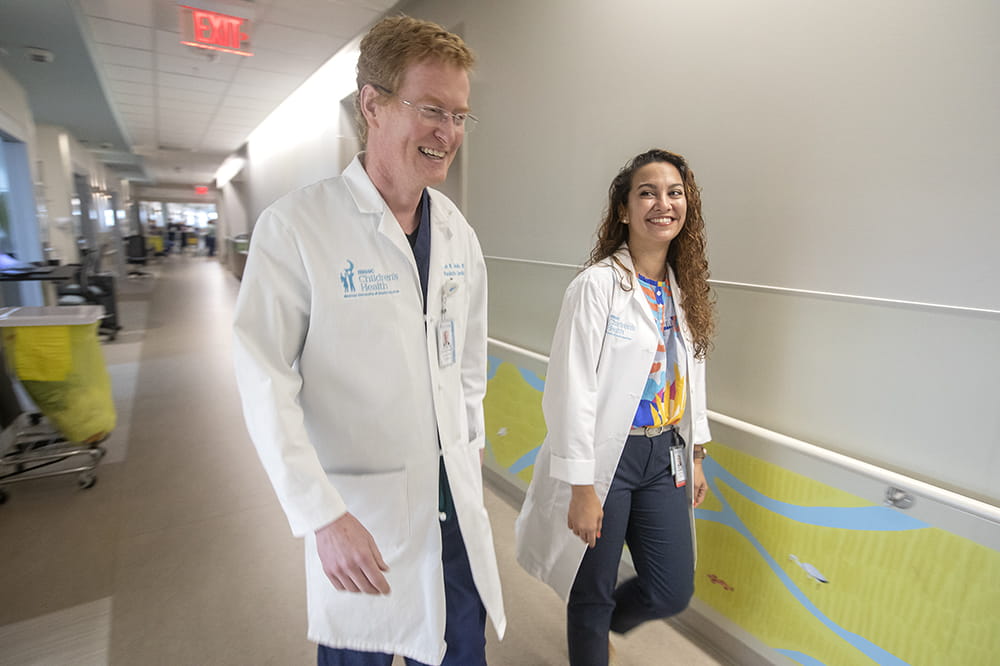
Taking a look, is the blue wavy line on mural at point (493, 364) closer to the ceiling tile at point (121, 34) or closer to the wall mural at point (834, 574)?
the wall mural at point (834, 574)

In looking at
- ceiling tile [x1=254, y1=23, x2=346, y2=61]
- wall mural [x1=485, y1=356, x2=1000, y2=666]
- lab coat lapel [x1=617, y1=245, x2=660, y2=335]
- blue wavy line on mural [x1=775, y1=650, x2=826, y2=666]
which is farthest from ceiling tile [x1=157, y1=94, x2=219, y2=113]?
blue wavy line on mural [x1=775, y1=650, x2=826, y2=666]

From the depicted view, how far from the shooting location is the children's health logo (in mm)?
1099

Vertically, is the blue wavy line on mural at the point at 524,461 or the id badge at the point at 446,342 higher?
the id badge at the point at 446,342

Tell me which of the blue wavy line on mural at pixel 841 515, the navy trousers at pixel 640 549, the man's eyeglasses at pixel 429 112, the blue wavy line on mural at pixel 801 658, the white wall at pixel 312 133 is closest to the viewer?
the man's eyeglasses at pixel 429 112

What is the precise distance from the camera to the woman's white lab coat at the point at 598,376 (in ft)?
4.82

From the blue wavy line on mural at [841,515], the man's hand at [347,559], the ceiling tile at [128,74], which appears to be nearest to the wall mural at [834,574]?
the blue wavy line on mural at [841,515]

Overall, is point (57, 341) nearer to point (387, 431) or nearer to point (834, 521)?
point (387, 431)

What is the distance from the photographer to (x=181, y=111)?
26.7 ft

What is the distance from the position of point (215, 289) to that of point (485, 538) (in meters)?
13.4

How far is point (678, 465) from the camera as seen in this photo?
5.28 ft

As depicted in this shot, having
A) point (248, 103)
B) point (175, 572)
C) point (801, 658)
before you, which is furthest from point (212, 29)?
point (801, 658)

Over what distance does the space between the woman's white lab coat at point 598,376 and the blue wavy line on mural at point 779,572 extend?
46cm

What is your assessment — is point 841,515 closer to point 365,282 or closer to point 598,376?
point 598,376

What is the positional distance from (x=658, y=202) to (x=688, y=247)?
0.23 m
